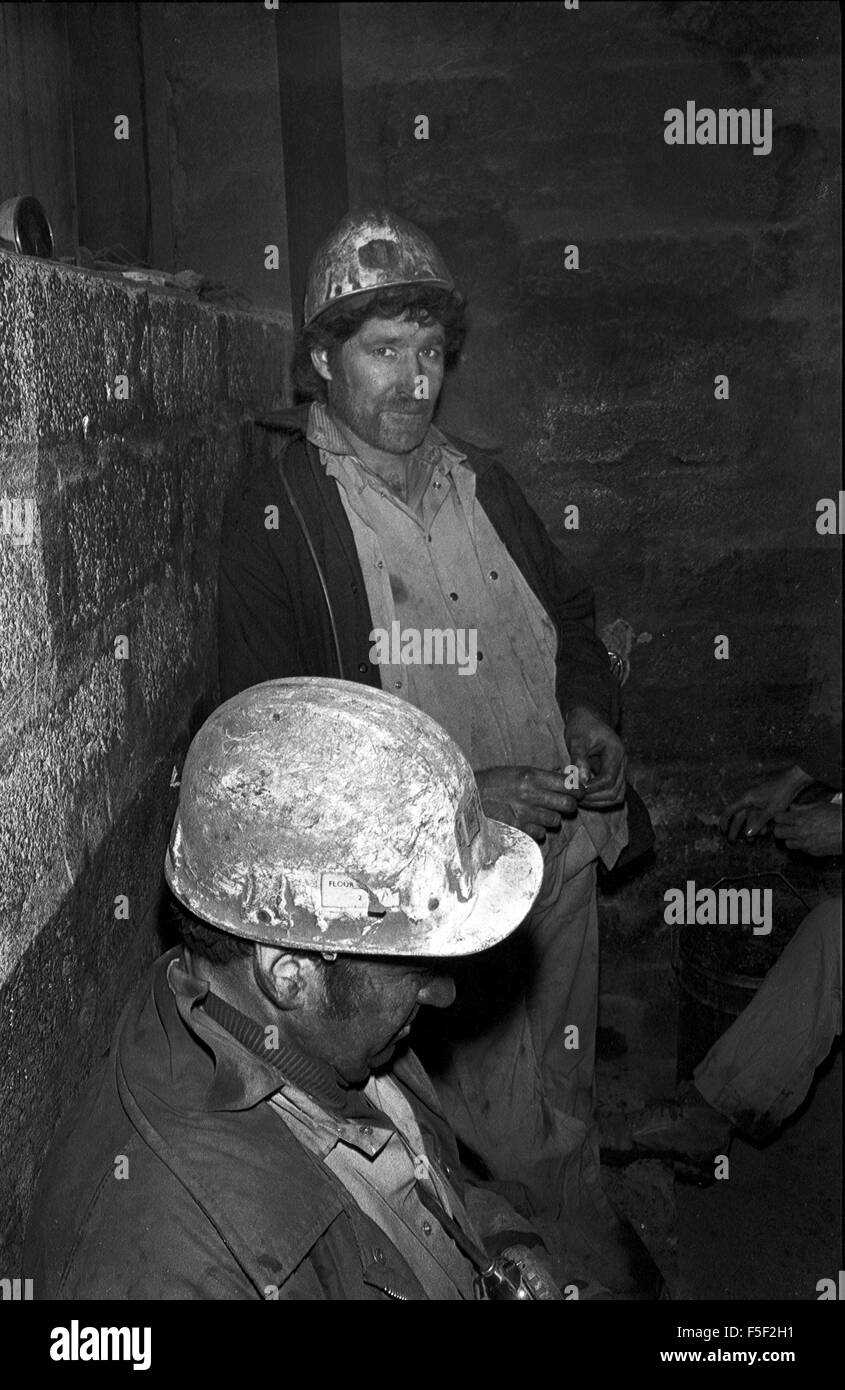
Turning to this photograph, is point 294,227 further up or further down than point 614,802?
further up

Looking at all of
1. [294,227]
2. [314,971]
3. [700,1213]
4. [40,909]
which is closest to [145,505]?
[40,909]

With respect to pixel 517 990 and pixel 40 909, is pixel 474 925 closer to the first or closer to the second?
pixel 40 909

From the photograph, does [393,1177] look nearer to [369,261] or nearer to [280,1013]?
[280,1013]

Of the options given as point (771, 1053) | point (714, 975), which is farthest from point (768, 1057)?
point (714, 975)

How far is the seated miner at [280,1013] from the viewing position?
1704mm

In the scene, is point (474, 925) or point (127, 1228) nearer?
point (127, 1228)

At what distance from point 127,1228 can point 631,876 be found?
3596mm

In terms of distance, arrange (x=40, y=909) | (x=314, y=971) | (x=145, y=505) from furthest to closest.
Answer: (x=145, y=505), (x=40, y=909), (x=314, y=971)

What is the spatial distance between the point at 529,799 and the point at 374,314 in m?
1.35

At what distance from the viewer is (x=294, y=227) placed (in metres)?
4.51

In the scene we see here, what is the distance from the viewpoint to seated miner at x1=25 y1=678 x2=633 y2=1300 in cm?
170

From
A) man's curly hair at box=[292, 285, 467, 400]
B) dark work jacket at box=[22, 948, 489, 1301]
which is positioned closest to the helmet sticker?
dark work jacket at box=[22, 948, 489, 1301]

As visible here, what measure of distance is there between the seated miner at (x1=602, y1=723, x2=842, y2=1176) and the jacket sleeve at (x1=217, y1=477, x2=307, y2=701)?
1.88 meters

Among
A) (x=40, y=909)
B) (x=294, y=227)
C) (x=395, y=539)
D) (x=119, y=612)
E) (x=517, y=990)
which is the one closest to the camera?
(x=40, y=909)
